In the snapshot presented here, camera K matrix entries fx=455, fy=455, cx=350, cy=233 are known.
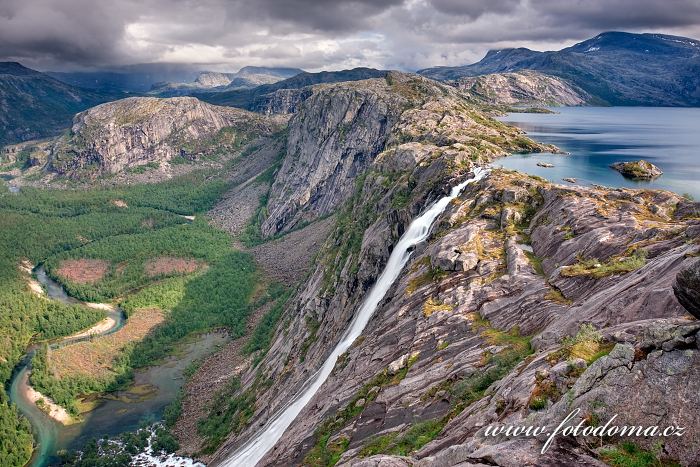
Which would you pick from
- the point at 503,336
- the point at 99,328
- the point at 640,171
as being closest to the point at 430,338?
the point at 503,336

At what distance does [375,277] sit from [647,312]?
58068 mm

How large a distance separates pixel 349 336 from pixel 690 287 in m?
59.3

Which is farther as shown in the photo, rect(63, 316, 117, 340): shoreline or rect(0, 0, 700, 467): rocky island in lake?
rect(63, 316, 117, 340): shoreline

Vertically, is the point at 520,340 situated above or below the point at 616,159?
below

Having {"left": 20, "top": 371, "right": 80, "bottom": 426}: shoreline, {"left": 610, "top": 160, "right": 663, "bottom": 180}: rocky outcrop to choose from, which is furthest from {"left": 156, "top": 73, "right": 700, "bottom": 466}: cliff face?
{"left": 20, "top": 371, "right": 80, "bottom": 426}: shoreline

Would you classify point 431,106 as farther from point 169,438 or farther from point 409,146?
point 169,438

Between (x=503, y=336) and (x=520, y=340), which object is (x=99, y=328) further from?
(x=520, y=340)

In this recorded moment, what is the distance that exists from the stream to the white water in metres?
52.7

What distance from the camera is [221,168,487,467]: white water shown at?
67.1m

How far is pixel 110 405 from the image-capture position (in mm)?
120938

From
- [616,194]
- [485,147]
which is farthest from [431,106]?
[616,194]

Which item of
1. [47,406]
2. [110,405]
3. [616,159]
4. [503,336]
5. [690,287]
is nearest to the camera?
[690,287]

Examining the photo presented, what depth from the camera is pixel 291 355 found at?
95500 millimetres

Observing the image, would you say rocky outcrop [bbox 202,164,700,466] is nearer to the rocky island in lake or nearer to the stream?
the rocky island in lake
